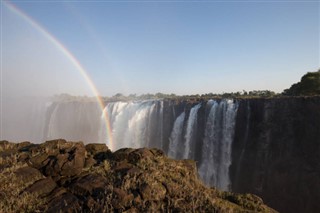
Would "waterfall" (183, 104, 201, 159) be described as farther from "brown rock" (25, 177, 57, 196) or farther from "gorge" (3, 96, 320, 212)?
"brown rock" (25, 177, 57, 196)

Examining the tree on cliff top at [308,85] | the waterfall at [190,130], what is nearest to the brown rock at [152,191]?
the waterfall at [190,130]

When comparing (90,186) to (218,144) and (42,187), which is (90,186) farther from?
(218,144)

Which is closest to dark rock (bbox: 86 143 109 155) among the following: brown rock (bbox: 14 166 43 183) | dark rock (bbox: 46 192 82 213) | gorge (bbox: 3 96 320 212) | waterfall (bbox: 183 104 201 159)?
brown rock (bbox: 14 166 43 183)

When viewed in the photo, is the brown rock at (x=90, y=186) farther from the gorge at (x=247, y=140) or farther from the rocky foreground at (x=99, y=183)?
the gorge at (x=247, y=140)

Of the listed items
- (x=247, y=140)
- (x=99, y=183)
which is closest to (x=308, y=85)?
(x=247, y=140)

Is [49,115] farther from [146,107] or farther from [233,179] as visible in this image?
[233,179]

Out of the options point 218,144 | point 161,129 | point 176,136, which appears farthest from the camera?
point 161,129
